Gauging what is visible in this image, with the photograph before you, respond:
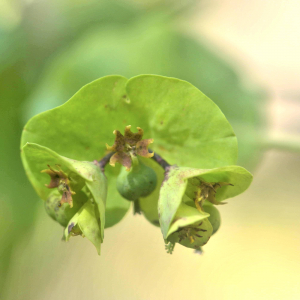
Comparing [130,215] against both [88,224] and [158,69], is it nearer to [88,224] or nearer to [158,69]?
[158,69]

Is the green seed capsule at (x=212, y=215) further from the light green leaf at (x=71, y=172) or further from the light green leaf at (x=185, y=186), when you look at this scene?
the light green leaf at (x=71, y=172)

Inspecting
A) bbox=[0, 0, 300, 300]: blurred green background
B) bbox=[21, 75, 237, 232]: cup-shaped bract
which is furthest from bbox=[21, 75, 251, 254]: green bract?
bbox=[0, 0, 300, 300]: blurred green background

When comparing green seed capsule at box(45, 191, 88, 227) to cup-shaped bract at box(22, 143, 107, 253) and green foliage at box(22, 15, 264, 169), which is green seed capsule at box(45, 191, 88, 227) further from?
green foliage at box(22, 15, 264, 169)

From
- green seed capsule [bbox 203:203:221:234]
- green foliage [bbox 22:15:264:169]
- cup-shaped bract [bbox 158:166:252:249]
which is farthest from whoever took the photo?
green foliage [bbox 22:15:264:169]

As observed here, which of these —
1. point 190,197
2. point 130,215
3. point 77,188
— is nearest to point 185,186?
point 190,197

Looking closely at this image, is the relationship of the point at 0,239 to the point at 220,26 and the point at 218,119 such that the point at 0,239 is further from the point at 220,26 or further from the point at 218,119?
the point at 220,26

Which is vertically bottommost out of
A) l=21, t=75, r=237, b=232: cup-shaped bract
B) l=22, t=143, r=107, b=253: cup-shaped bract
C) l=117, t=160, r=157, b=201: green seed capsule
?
l=22, t=143, r=107, b=253: cup-shaped bract

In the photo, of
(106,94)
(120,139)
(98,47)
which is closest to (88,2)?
(98,47)

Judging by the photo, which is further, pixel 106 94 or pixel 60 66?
pixel 60 66
